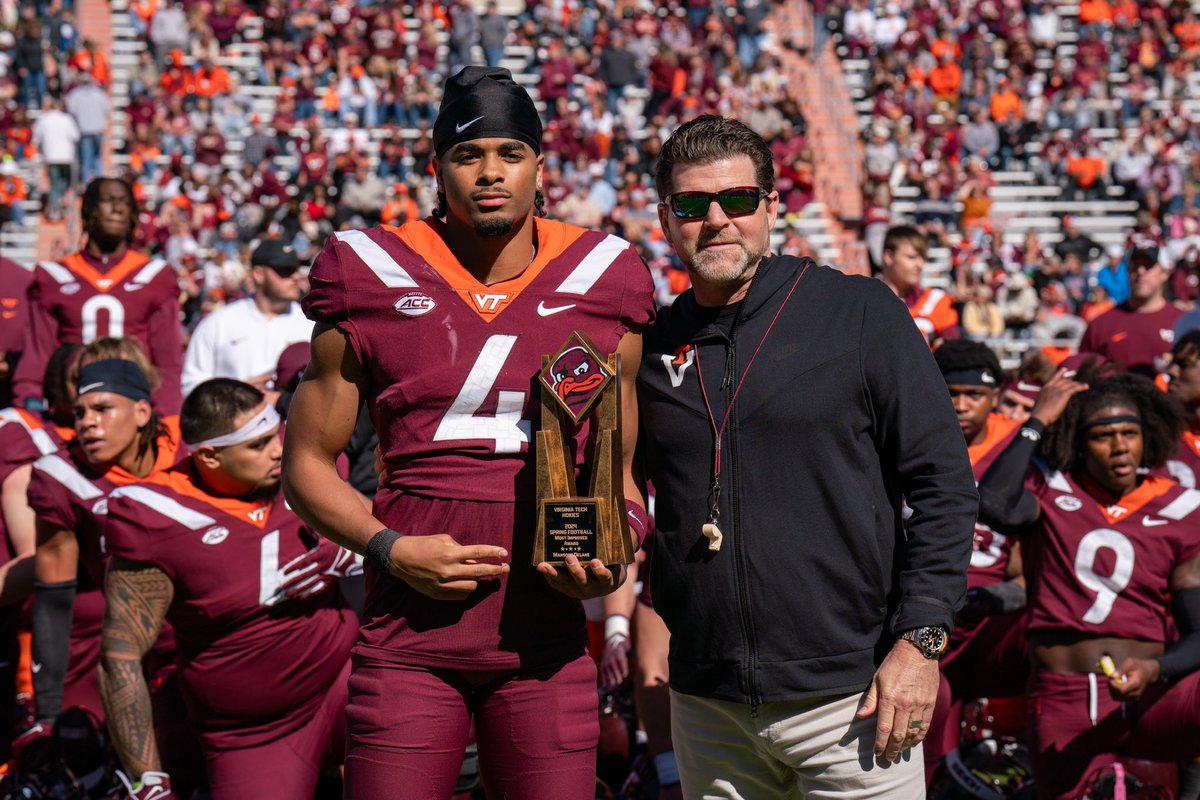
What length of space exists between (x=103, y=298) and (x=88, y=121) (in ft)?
39.8

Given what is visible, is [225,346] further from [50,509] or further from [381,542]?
[381,542]


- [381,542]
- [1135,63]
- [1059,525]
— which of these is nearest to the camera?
[381,542]

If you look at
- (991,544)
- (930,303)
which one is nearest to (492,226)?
(991,544)

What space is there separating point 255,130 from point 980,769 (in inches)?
636

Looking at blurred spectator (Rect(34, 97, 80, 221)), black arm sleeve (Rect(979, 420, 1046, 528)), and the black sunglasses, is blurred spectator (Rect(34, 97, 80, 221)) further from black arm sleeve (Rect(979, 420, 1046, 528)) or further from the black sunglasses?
the black sunglasses

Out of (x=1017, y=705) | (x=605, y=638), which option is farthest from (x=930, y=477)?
(x=1017, y=705)

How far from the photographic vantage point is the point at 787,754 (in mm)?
3127

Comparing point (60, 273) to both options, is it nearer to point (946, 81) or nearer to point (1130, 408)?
point (1130, 408)

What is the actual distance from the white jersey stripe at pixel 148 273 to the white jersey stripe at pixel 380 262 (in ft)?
15.3

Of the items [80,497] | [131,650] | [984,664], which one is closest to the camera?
[131,650]

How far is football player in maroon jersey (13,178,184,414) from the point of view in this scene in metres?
7.38

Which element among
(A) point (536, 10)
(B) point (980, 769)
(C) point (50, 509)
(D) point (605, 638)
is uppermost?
(A) point (536, 10)

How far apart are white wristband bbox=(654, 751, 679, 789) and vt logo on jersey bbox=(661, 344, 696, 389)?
226 cm

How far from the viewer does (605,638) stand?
5598 mm
